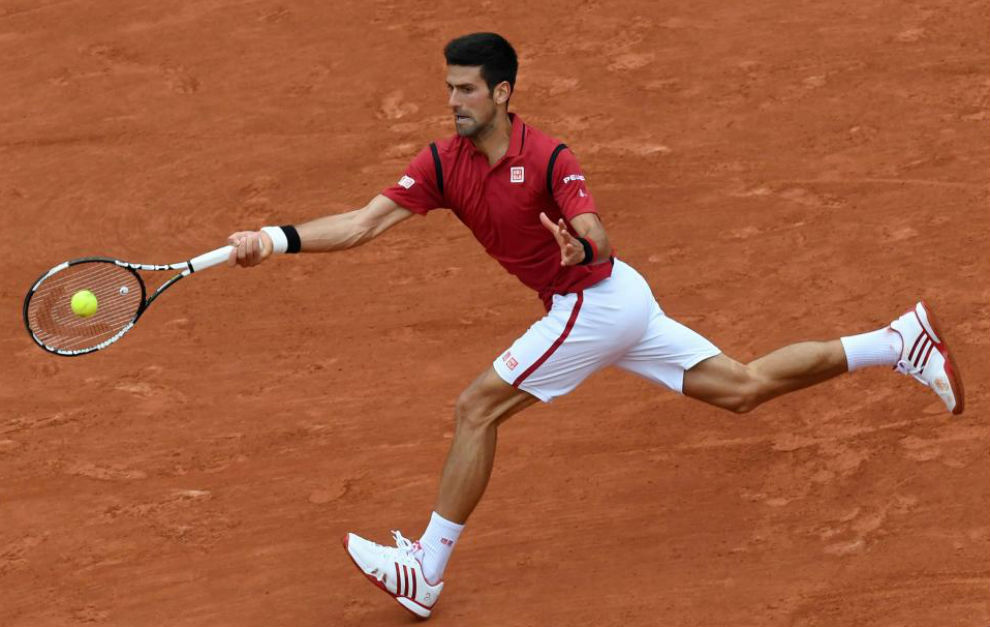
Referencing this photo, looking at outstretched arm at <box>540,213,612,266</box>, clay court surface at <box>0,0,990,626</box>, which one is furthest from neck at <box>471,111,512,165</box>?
clay court surface at <box>0,0,990,626</box>

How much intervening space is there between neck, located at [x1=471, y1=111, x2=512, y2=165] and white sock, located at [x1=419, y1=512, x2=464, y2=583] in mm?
1566

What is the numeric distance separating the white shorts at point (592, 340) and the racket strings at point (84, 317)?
5.50 ft

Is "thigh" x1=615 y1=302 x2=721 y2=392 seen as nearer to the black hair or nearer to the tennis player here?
the tennis player

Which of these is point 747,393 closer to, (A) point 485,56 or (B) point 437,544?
(B) point 437,544

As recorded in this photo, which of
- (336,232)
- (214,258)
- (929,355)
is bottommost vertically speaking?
(929,355)

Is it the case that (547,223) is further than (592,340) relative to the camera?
No

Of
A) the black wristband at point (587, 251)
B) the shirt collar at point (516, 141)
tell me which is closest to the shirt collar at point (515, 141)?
the shirt collar at point (516, 141)

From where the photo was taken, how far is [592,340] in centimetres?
754

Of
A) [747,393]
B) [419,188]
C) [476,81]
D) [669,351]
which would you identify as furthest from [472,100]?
[747,393]

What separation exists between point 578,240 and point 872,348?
5.56ft

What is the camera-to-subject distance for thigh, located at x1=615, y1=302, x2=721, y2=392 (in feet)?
25.2

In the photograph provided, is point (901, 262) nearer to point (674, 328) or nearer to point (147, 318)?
point (674, 328)

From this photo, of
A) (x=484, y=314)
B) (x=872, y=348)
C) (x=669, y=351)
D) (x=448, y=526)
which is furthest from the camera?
(x=484, y=314)

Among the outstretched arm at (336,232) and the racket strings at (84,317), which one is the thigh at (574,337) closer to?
the outstretched arm at (336,232)
